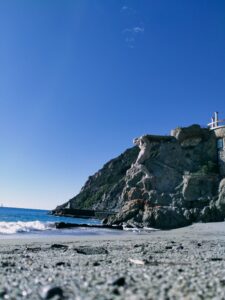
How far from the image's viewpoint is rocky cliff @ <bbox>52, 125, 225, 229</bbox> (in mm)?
40031

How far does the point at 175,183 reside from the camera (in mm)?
54938

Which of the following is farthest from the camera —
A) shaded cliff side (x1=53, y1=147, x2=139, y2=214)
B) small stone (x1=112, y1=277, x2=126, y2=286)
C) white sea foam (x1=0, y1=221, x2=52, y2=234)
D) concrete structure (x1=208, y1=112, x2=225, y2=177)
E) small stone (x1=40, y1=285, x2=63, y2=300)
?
shaded cliff side (x1=53, y1=147, x2=139, y2=214)

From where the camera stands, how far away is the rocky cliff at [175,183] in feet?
131

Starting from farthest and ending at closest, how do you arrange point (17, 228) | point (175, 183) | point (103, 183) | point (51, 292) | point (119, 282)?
point (103, 183) < point (175, 183) < point (17, 228) < point (119, 282) < point (51, 292)

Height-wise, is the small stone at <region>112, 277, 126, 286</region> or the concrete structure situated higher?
the concrete structure

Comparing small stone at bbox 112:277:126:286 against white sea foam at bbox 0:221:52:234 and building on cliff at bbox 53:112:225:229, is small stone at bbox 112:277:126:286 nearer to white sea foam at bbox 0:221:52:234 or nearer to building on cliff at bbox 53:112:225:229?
white sea foam at bbox 0:221:52:234

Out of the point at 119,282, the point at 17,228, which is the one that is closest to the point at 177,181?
the point at 17,228

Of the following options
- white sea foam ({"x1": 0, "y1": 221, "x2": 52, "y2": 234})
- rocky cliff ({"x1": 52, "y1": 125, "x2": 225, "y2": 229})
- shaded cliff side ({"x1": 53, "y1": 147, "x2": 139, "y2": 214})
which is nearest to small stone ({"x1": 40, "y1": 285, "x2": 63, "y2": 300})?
white sea foam ({"x1": 0, "y1": 221, "x2": 52, "y2": 234})

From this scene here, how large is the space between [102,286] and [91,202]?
358 ft

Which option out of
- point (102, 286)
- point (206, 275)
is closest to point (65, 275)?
point (102, 286)

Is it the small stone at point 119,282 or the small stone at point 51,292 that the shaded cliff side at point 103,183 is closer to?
the small stone at point 119,282

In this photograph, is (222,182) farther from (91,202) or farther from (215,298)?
(91,202)

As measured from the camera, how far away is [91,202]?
369 feet

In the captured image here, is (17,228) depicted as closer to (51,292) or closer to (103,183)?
(51,292)
